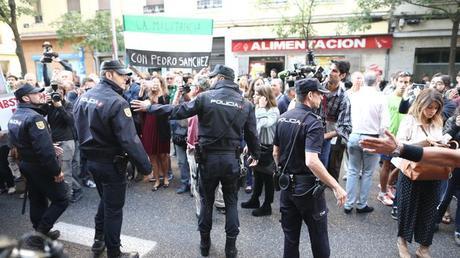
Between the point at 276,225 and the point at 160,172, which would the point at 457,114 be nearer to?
the point at 276,225

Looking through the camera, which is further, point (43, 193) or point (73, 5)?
point (73, 5)

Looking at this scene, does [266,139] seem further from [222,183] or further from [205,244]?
[205,244]

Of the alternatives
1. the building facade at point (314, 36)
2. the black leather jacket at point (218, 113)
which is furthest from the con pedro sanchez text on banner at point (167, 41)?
the building facade at point (314, 36)

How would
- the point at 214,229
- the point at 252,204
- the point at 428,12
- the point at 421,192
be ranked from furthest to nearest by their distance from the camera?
the point at 428,12 < the point at 252,204 < the point at 214,229 < the point at 421,192

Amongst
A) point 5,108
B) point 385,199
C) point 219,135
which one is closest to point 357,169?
point 385,199

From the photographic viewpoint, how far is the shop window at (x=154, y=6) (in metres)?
18.7

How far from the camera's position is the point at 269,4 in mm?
16281

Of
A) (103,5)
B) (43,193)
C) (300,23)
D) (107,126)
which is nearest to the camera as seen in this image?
(107,126)

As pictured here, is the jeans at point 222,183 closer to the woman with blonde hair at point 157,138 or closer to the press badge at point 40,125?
the press badge at point 40,125

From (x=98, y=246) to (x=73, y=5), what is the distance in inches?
826

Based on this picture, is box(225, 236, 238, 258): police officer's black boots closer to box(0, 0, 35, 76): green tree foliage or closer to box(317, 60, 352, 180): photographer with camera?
box(317, 60, 352, 180): photographer with camera

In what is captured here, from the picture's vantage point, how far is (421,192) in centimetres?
350

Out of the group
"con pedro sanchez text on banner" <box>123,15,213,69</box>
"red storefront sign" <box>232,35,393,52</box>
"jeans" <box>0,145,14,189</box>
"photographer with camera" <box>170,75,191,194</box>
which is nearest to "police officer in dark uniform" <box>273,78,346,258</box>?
"photographer with camera" <box>170,75,191,194</box>

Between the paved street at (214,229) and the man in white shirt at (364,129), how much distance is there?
1.01 feet
